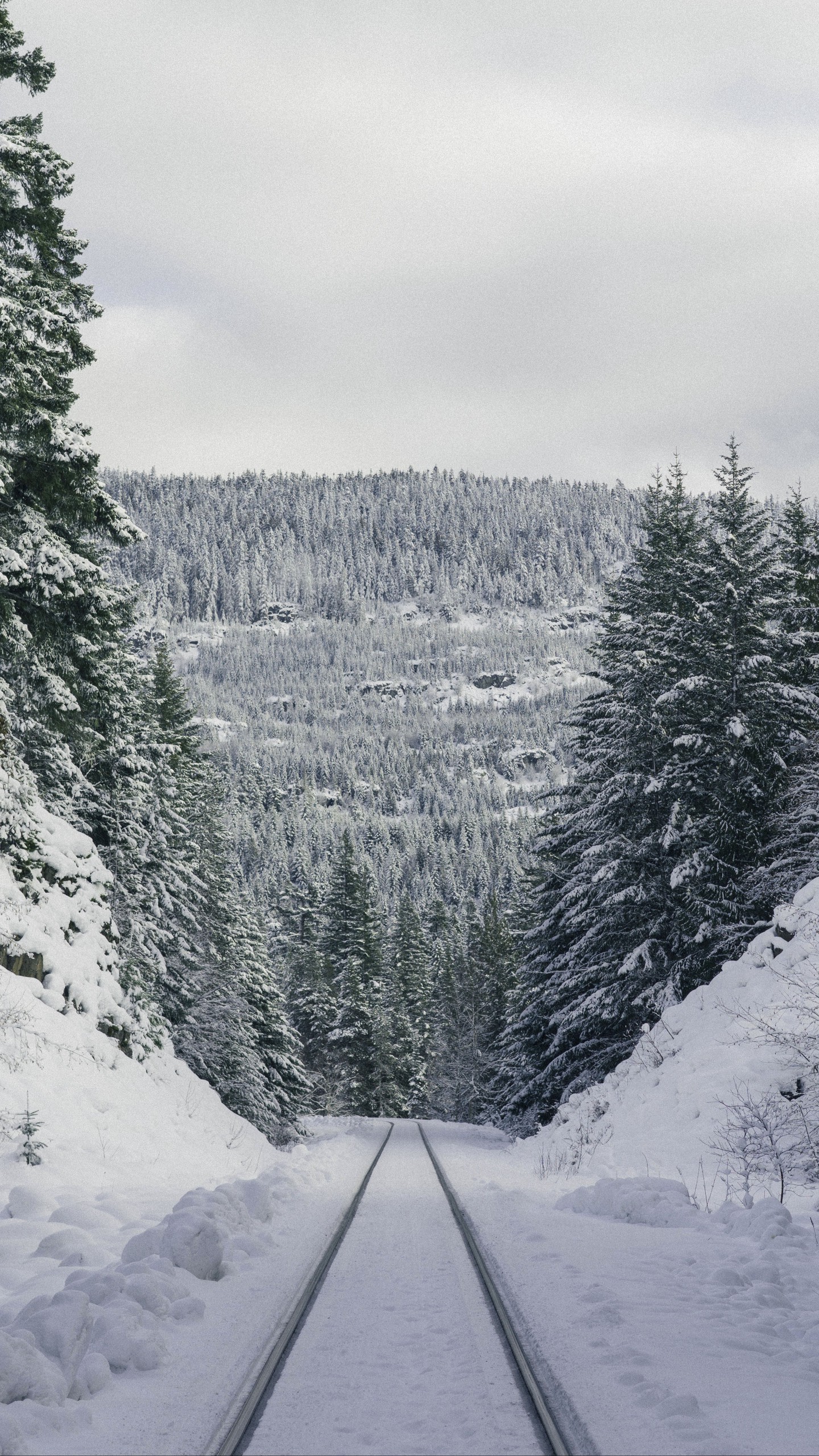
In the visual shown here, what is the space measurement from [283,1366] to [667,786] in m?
16.8

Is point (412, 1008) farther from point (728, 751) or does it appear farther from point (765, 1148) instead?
point (765, 1148)

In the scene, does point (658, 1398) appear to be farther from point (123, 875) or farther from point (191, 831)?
point (191, 831)

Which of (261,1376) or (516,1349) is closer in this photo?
(261,1376)

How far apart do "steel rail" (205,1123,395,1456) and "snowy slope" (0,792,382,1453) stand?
0.08 meters

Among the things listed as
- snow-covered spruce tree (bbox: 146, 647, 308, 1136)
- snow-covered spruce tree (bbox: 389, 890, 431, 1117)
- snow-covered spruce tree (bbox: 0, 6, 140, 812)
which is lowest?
snow-covered spruce tree (bbox: 389, 890, 431, 1117)

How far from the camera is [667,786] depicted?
2094cm

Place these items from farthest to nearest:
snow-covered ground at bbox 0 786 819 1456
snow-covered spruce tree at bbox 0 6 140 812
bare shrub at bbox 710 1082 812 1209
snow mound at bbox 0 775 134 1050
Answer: snow mound at bbox 0 775 134 1050 → snow-covered spruce tree at bbox 0 6 140 812 → bare shrub at bbox 710 1082 812 1209 → snow-covered ground at bbox 0 786 819 1456

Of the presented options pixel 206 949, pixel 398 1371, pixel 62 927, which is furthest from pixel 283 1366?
pixel 206 949

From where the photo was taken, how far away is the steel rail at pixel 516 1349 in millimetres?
4629

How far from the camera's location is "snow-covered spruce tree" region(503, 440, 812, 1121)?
67.7 ft

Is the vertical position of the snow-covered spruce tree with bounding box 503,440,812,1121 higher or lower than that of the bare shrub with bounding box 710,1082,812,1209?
higher

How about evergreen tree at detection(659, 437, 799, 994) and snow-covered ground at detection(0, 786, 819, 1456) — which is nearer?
snow-covered ground at detection(0, 786, 819, 1456)

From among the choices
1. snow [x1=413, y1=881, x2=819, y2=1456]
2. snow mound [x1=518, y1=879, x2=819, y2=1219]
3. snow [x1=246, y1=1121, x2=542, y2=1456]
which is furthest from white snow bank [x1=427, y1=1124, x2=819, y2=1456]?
snow mound [x1=518, y1=879, x2=819, y2=1219]

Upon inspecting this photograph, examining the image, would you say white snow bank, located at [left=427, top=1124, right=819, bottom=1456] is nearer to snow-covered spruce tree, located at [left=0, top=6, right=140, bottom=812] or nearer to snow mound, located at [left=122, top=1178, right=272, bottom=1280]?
snow mound, located at [left=122, top=1178, right=272, bottom=1280]
